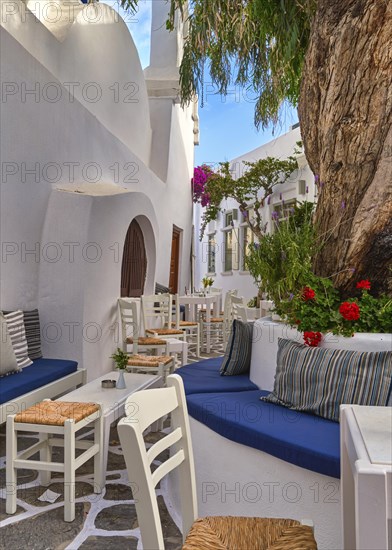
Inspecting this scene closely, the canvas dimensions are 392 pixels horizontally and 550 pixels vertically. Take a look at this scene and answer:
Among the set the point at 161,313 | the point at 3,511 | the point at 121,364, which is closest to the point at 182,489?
the point at 3,511

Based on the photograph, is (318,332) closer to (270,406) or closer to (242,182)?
(270,406)

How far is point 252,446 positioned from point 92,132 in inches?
196

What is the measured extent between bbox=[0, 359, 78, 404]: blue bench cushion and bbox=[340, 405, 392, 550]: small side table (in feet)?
8.70

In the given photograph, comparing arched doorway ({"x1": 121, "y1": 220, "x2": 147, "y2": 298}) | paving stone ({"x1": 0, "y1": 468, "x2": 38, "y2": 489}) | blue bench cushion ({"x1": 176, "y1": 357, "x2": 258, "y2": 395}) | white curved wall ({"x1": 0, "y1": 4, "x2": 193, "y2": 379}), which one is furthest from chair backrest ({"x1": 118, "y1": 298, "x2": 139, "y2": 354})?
paving stone ({"x1": 0, "y1": 468, "x2": 38, "y2": 489})

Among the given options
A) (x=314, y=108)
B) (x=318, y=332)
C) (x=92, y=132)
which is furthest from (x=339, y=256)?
(x=92, y=132)

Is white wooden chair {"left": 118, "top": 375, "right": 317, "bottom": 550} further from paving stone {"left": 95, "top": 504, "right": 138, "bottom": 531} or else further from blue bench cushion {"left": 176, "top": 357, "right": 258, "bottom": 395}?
blue bench cushion {"left": 176, "top": 357, "right": 258, "bottom": 395}

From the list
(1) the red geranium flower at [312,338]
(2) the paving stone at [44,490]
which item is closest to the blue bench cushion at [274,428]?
(1) the red geranium flower at [312,338]

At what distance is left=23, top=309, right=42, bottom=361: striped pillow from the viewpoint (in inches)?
189

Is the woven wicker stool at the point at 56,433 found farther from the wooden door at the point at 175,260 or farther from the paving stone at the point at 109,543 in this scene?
the wooden door at the point at 175,260

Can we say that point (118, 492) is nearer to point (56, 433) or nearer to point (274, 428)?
point (56, 433)

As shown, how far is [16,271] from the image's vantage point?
4.95m

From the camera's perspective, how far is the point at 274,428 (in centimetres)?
256

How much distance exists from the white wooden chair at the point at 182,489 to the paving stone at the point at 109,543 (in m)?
0.79

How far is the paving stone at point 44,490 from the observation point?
2916 mm
